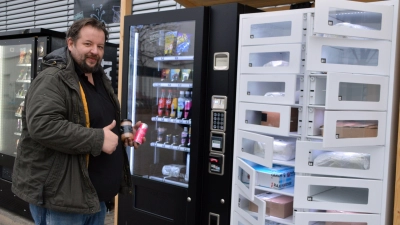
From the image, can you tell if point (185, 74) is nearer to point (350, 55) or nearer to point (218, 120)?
point (218, 120)

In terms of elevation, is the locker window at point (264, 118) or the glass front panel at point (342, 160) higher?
the locker window at point (264, 118)

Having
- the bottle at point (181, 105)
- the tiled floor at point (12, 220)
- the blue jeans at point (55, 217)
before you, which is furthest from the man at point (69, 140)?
the tiled floor at point (12, 220)

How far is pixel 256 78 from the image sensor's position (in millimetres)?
2922

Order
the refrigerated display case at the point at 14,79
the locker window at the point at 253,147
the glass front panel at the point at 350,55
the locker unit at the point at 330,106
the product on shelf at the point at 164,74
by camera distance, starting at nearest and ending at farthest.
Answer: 1. the locker unit at the point at 330,106
2. the glass front panel at the point at 350,55
3. the locker window at the point at 253,147
4. the product on shelf at the point at 164,74
5. the refrigerated display case at the point at 14,79

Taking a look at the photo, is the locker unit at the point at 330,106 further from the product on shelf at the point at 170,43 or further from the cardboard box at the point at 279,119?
the product on shelf at the point at 170,43

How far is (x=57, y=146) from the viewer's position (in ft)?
6.90

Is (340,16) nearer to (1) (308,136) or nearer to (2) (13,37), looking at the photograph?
(1) (308,136)

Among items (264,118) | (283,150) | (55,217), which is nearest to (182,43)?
(264,118)

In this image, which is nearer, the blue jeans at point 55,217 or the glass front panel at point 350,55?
the blue jeans at point 55,217

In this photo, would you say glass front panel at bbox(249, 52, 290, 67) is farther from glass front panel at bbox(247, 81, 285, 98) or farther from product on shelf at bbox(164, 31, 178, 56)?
product on shelf at bbox(164, 31, 178, 56)

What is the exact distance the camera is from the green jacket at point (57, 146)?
2.09 m

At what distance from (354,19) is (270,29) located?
23.9 inches

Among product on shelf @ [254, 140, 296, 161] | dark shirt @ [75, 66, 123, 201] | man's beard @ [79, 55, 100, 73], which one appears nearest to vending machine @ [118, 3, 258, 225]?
product on shelf @ [254, 140, 296, 161]

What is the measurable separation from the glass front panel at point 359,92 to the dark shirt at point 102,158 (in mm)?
1427
